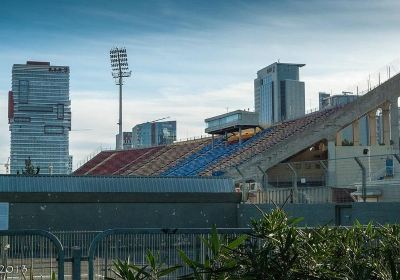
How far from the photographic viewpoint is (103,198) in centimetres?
2845

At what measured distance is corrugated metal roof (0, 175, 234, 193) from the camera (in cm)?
2866

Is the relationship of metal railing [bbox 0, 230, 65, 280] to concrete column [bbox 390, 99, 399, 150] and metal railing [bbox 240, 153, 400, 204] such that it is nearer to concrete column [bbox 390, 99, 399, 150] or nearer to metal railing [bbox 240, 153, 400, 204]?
metal railing [bbox 240, 153, 400, 204]

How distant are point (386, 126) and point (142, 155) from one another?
105 ft

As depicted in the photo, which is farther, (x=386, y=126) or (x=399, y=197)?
(x=386, y=126)

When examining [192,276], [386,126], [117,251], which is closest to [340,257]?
[192,276]

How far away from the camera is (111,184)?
29984mm

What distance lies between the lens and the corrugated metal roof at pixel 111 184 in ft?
94.0

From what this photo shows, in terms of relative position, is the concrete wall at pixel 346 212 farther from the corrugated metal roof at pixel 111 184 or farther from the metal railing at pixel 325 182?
the corrugated metal roof at pixel 111 184

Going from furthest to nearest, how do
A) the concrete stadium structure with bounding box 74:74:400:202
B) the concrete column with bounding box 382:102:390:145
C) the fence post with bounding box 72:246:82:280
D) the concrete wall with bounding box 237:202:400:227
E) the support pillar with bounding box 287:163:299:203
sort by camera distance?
the concrete column with bounding box 382:102:390:145 < the concrete stadium structure with bounding box 74:74:400:202 < the support pillar with bounding box 287:163:299:203 < the concrete wall with bounding box 237:202:400:227 < the fence post with bounding box 72:246:82:280

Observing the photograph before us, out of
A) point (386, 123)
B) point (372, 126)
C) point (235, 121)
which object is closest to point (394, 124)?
point (386, 123)

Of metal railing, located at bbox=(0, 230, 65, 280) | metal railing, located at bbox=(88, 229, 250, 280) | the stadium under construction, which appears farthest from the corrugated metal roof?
metal railing, located at bbox=(88, 229, 250, 280)

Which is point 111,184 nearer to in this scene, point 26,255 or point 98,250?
point 26,255

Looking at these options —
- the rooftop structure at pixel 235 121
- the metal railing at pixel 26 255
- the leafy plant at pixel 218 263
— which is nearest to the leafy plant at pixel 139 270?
the leafy plant at pixel 218 263

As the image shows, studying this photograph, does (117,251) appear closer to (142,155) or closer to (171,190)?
(171,190)
